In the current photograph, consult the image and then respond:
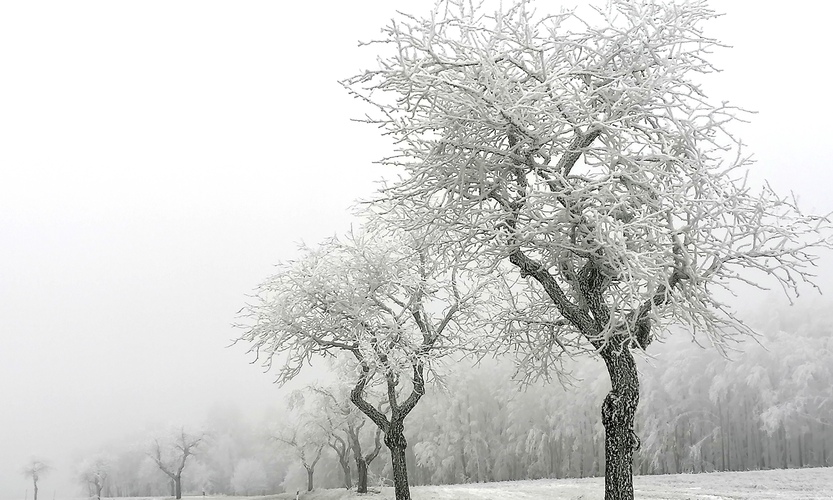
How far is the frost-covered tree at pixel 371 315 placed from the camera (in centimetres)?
1186

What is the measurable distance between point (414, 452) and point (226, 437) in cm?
661

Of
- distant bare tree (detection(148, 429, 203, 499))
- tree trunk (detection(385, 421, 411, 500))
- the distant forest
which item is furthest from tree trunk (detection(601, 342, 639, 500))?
distant bare tree (detection(148, 429, 203, 499))

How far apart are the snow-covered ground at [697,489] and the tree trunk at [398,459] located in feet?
8.96

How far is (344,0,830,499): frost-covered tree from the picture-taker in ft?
20.7

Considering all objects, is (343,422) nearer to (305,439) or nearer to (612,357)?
(305,439)

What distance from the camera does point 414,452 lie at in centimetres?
2273

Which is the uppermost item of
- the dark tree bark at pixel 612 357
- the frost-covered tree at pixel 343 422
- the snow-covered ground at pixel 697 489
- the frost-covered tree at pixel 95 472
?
the dark tree bark at pixel 612 357

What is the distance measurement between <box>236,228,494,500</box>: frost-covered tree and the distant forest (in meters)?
5.75

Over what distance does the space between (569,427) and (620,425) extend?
14808 mm

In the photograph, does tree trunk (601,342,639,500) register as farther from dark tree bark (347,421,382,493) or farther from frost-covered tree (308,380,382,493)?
dark tree bark (347,421,382,493)

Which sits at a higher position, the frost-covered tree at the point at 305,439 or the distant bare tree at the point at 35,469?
the frost-covered tree at the point at 305,439

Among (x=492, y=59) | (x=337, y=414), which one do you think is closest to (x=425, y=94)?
(x=492, y=59)

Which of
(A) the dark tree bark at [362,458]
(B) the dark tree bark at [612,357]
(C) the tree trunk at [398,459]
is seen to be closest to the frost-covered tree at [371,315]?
(C) the tree trunk at [398,459]

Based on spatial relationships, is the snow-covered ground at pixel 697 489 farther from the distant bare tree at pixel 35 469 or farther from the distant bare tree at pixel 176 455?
the distant bare tree at pixel 35 469
